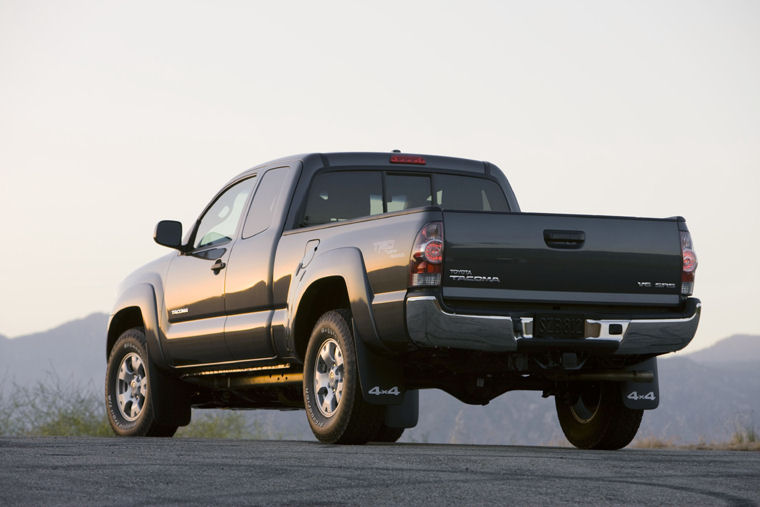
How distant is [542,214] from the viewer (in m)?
8.09

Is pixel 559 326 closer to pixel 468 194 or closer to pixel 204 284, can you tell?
pixel 468 194

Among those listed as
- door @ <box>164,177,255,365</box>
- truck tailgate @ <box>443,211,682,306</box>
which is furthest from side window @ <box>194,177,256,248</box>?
truck tailgate @ <box>443,211,682,306</box>

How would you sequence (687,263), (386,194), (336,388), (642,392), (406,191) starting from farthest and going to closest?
(406,191), (386,194), (642,392), (336,388), (687,263)

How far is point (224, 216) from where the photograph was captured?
1069 centimetres

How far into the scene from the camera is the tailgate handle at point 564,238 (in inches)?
318

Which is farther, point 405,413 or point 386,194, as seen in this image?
point 386,194

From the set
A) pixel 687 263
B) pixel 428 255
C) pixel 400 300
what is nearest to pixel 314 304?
pixel 400 300

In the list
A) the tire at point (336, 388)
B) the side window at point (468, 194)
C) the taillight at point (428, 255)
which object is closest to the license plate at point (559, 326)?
the taillight at point (428, 255)

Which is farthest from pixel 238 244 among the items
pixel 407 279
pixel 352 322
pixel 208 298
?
pixel 407 279

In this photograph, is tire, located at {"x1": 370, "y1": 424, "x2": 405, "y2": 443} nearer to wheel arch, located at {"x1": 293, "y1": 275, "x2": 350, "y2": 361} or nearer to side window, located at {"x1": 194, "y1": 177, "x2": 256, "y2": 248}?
side window, located at {"x1": 194, "y1": 177, "x2": 256, "y2": 248}

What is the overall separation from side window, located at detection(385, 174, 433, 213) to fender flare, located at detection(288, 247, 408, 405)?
1.41 m

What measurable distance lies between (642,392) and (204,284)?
12.2ft

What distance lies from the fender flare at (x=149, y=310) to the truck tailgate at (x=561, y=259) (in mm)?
3976

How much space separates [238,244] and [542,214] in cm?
294
